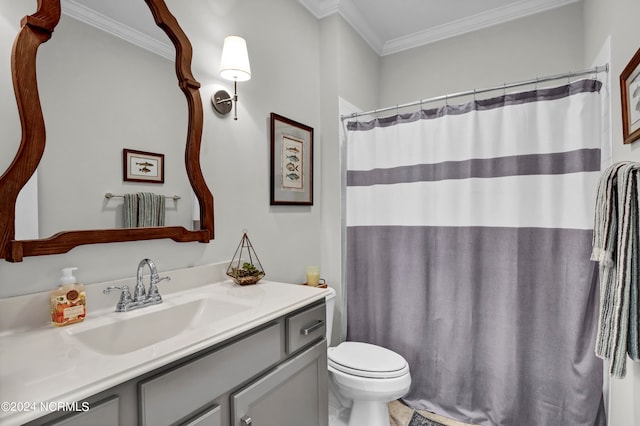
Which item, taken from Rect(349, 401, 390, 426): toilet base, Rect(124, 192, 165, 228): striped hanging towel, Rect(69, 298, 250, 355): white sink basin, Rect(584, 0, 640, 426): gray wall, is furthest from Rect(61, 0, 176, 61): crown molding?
Rect(349, 401, 390, 426): toilet base

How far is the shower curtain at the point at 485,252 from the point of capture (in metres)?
1.62

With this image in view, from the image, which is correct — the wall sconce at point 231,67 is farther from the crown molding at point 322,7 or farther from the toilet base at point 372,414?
the toilet base at point 372,414

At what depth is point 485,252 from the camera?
1.84m

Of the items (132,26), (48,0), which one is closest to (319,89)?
(132,26)

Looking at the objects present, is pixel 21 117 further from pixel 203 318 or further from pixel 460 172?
pixel 460 172

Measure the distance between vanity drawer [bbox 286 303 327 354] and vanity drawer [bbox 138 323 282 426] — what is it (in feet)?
0.21

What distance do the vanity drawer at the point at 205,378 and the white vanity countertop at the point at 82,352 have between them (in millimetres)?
45

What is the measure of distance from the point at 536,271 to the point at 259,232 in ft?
4.89

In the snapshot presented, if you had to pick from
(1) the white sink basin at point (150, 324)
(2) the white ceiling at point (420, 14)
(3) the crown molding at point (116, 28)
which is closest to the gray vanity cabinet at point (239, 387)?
(1) the white sink basin at point (150, 324)

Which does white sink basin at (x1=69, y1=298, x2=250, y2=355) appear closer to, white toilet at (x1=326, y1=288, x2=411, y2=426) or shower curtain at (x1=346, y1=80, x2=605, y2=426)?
white toilet at (x1=326, y1=288, x2=411, y2=426)

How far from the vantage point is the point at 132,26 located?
120 cm

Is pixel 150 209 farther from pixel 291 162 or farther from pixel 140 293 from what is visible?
pixel 291 162

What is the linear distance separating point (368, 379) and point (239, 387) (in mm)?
903

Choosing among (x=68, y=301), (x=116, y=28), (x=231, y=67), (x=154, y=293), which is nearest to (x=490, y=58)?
(x=231, y=67)
